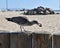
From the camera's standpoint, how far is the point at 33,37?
9.24ft

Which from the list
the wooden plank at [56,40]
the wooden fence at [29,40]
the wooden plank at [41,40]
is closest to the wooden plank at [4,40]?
the wooden fence at [29,40]

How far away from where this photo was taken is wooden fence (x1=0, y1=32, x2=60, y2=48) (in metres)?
2.74

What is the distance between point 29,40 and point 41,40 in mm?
154

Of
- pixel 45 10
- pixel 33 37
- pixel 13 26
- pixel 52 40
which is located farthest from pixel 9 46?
pixel 45 10

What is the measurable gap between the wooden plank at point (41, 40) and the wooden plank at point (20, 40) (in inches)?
2.8

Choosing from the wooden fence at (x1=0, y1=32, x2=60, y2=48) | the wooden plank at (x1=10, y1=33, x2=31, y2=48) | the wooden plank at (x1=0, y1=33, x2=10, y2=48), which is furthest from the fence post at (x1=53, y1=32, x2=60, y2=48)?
the wooden plank at (x1=0, y1=33, x2=10, y2=48)

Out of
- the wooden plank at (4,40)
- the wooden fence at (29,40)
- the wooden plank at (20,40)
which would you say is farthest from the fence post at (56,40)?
the wooden plank at (4,40)

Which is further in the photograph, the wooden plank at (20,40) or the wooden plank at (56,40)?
the wooden plank at (20,40)

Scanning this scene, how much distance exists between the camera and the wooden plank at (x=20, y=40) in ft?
9.32

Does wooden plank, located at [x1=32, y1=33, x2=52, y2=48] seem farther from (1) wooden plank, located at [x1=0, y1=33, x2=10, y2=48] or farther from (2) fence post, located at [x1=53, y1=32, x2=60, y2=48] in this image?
(1) wooden plank, located at [x1=0, y1=33, x2=10, y2=48]

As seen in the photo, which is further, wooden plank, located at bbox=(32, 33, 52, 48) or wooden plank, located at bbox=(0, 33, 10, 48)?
wooden plank, located at bbox=(0, 33, 10, 48)

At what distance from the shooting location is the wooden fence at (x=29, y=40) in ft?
9.00

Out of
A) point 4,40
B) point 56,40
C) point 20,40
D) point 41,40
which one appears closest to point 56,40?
point 56,40

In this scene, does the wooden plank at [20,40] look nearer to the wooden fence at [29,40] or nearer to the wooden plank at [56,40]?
the wooden fence at [29,40]
